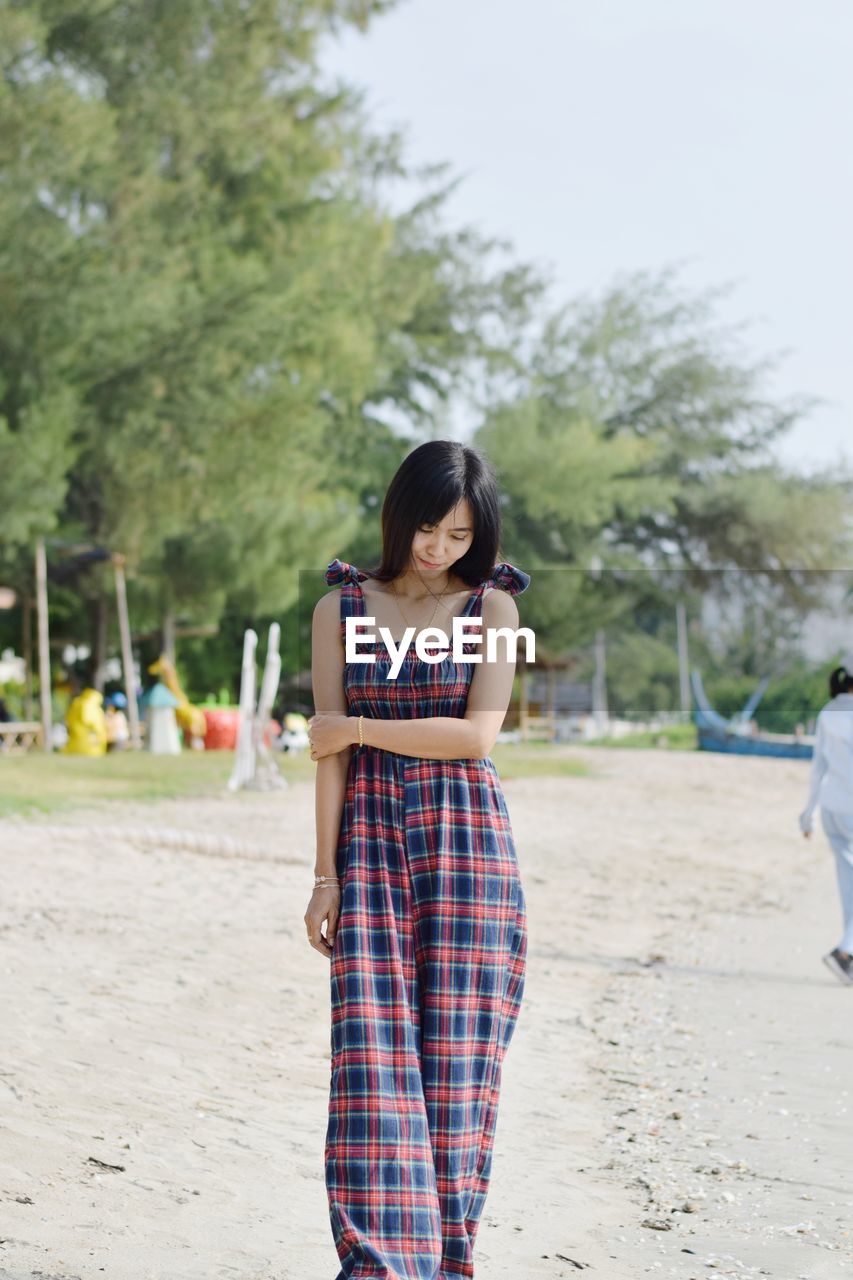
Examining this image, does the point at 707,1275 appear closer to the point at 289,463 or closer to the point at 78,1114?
the point at 78,1114

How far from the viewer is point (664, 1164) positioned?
494cm

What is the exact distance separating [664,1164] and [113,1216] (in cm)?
179

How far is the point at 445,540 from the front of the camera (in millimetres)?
3127

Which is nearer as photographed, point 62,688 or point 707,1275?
point 707,1275

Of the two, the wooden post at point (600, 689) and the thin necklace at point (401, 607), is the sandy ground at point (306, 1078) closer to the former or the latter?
the thin necklace at point (401, 607)

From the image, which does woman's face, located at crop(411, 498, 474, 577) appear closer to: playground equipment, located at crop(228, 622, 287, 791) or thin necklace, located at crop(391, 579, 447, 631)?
thin necklace, located at crop(391, 579, 447, 631)

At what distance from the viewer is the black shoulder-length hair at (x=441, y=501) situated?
10.1 feet

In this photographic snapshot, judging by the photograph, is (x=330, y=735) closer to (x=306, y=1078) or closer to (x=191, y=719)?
(x=306, y=1078)

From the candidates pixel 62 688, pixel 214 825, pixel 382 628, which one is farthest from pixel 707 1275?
pixel 62 688

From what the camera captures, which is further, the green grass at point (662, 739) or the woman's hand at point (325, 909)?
the green grass at point (662, 739)

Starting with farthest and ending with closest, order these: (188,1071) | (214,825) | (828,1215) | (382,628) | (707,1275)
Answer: (214,825), (188,1071), (828,1215), (707,1275), (382,628)

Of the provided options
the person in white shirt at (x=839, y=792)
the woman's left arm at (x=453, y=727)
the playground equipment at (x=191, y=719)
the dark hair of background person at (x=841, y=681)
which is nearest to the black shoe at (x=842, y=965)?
the person in white shirt at (x=839, y=792)

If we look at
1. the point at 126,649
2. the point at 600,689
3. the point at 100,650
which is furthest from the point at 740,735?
the point at 126,649

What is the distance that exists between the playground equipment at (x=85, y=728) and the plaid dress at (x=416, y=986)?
711 inches
